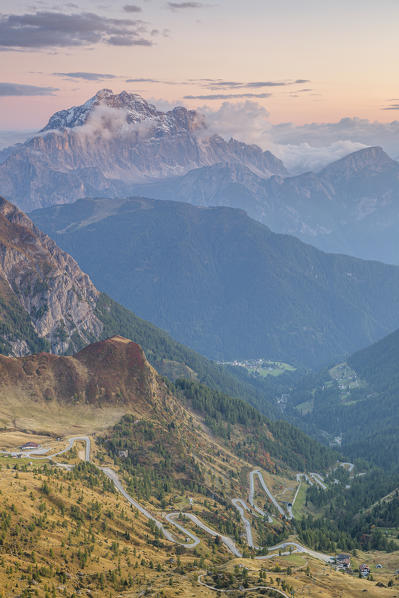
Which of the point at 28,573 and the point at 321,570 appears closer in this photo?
the point at 28,573

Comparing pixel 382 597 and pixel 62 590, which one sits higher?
pixel 62 590

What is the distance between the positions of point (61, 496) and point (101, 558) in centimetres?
2985

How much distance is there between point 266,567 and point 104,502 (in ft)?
177

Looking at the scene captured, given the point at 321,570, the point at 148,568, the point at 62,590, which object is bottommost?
the point at 321,570

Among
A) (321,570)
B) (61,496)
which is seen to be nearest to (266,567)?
(321,570)

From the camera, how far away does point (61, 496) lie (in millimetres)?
176625

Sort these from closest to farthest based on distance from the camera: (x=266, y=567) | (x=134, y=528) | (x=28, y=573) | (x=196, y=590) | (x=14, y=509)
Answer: (x=28, y=573) → (x=196, y=590) → (x=14, y=509) → (x=266, y=567) → (x=134, y=528)

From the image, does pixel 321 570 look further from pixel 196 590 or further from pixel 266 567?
pixel 196 590

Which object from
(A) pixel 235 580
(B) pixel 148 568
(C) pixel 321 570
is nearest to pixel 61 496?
(B) pixel 148 568

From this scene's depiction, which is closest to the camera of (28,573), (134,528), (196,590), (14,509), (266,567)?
(28,573)

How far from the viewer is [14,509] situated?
152 metres

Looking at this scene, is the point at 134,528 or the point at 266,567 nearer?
the point at 266,567

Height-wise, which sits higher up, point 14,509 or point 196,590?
point 14,509

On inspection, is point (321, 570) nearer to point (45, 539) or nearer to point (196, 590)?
point (196, 590)
